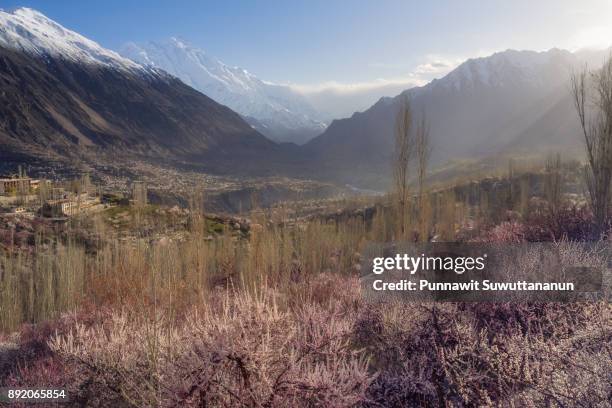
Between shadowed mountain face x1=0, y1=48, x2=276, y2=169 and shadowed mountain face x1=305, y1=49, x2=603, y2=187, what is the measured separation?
2440 cm

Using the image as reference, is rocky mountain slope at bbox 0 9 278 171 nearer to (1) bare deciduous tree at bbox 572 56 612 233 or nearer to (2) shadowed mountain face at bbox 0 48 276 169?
(2) shadowed mountain face at bbox 0 48 276 169

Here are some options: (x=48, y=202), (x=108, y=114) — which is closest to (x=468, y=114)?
(x=108, y=114)

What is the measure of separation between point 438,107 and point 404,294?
112 metres

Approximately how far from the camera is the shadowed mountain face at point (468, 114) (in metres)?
88.1

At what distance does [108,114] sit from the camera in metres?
105

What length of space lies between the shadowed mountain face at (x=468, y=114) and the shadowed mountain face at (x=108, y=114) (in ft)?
80.1

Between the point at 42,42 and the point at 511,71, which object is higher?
the point at 42,42

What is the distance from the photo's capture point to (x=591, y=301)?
459 centimetres

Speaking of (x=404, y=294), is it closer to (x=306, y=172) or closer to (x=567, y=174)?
(x=567, y=174)

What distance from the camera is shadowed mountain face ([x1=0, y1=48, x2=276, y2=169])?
3162 inches

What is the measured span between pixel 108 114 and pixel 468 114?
281ft

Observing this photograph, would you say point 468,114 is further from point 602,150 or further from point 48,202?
point 602,150

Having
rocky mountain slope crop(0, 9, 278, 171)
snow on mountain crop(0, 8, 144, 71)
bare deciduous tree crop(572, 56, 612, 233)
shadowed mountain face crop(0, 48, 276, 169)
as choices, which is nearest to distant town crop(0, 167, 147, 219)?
bare deciduous tree crop(572, 56, 612, 233)

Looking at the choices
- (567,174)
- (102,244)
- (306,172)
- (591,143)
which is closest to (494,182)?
(567,174)
